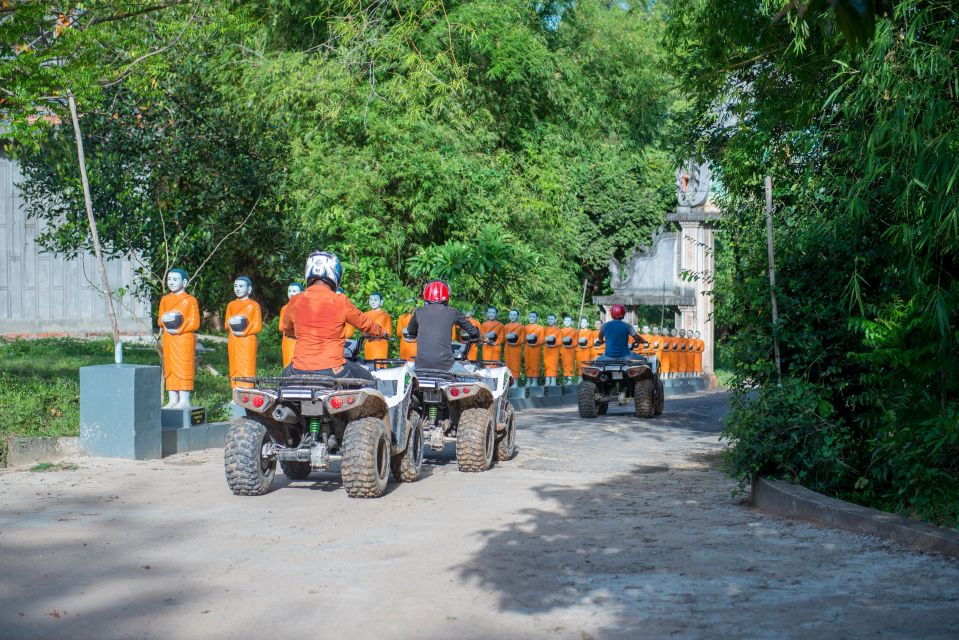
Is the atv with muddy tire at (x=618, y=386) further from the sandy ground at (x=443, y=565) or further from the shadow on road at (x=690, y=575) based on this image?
the shadow on road at (x=690, y=575)

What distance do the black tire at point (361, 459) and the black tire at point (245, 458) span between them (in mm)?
686

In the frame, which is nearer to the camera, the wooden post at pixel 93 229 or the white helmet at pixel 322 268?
the white helmet at pixel 322 268

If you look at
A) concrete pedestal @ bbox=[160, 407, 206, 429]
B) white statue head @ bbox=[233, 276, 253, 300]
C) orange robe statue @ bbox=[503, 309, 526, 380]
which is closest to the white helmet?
concrete pedestal @ bbox=[160, 407, 206, 429]

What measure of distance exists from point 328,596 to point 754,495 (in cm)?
437

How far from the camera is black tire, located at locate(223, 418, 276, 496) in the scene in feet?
29.8

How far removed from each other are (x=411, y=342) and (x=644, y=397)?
4060mm

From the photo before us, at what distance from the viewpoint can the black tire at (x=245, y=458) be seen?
29.8 feet

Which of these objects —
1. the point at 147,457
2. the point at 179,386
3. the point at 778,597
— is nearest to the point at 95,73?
the point at 179,386

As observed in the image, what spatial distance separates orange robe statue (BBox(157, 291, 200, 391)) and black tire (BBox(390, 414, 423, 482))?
418cm

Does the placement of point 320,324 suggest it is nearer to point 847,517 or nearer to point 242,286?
point 847,517

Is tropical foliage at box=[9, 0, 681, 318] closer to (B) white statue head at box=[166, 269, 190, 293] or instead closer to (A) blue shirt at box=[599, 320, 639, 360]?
(B) white statue head at box=[166, 269, 190, 293]

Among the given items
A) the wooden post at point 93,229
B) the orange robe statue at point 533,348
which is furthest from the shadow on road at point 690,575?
the orange robe statue at point 533,348

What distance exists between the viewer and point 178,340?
1361cm

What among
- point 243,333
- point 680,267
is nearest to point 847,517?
point 243,333
